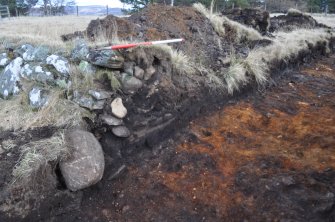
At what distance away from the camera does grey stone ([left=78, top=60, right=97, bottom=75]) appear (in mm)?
4281

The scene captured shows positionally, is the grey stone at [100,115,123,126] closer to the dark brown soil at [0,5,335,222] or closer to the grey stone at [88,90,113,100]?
the dark brown soil at [0,5,335,222]

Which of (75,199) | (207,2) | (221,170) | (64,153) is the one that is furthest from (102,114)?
(207,2)

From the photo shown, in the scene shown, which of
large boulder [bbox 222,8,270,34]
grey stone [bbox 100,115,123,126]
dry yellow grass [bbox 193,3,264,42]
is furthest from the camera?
large boulder [bbox 222,8,270,34]

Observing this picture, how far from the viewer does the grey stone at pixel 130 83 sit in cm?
434

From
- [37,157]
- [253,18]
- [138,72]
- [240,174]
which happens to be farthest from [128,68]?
[253,18]

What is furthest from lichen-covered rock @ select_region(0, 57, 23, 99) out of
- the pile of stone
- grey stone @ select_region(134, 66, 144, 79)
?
grey stone @ select_region(134, 66, 144, 79)

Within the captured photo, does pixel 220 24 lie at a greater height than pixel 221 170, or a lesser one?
greater

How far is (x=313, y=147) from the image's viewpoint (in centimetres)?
431

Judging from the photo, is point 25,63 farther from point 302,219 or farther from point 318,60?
point 318,60

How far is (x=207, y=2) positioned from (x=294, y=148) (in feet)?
71.9

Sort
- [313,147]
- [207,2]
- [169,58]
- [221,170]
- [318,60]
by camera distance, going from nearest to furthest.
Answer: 1. [221,170]
2. [313,147]
3. [169,58]
4. [318,60]
5. [207,2]

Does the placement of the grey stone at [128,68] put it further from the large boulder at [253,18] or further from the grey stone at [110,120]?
the large boulder at [253,18]

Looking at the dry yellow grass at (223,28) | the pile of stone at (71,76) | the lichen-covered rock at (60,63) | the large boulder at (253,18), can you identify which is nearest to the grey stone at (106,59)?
the pile of stone at (71,76)

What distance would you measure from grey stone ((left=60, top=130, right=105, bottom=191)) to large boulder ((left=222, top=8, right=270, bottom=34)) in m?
6.91
